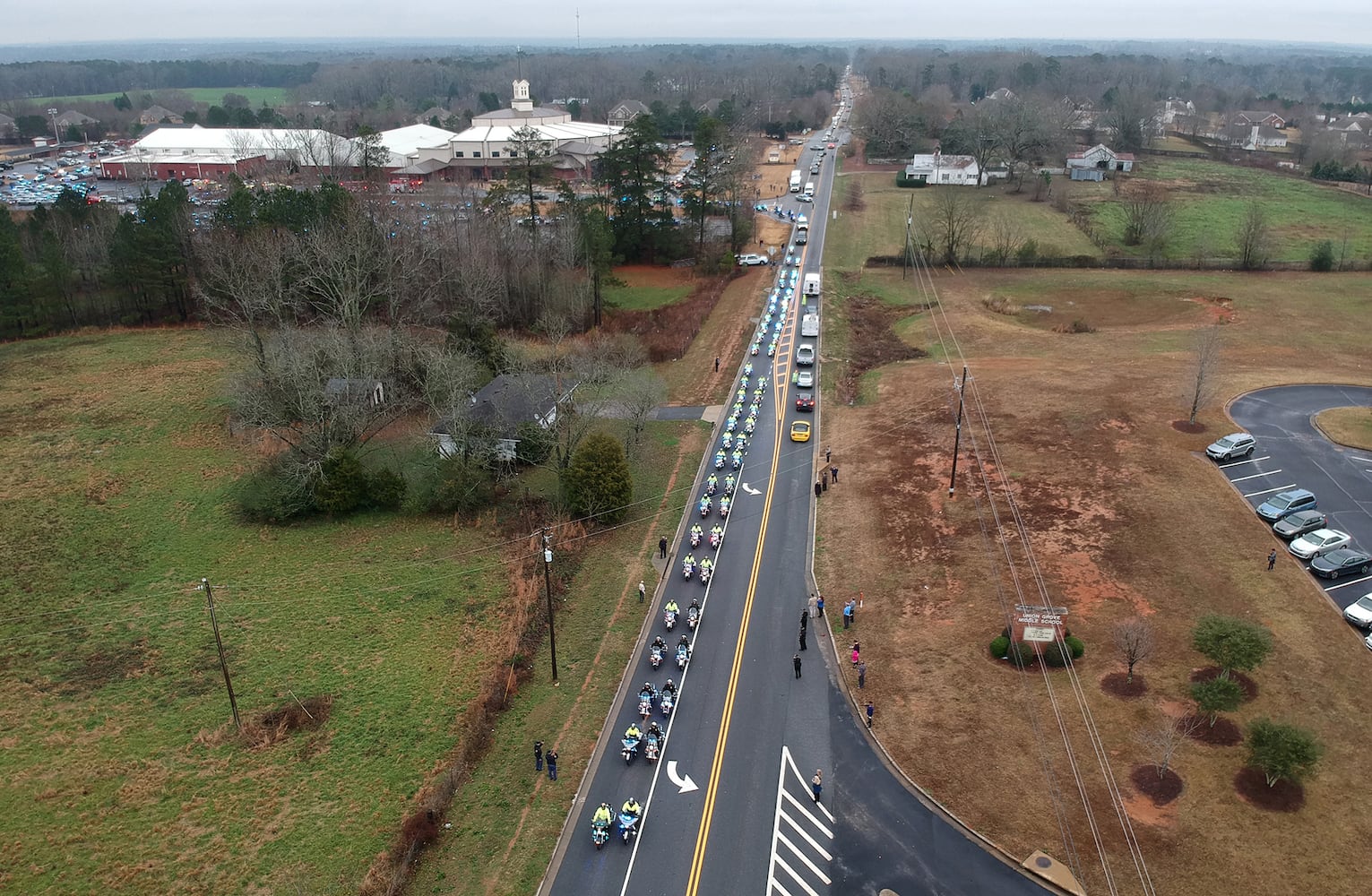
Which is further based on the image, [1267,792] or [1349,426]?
[1349,426]

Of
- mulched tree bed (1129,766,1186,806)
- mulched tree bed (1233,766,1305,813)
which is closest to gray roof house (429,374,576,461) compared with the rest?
mulched tree bed (1129,766,1186,806)

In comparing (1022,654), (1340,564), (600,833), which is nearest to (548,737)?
(600,833)

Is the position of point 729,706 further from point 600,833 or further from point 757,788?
point 600,833

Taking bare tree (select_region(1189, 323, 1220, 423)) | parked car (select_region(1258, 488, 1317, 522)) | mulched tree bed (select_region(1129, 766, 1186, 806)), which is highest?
bare tree (select_region(1189, 323, 1220, 423))

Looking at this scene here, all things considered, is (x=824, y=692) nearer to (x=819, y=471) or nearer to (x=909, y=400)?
(x=819, y=471)

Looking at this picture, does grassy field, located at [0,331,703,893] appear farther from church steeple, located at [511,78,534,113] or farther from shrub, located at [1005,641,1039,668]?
church steeple, located at [511,78,534,113]

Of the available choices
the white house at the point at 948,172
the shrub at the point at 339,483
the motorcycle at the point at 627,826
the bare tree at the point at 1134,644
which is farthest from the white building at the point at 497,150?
the motorcycle at the point at 627,826

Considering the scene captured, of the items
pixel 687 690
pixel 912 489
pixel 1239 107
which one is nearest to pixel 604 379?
pixel 912 489

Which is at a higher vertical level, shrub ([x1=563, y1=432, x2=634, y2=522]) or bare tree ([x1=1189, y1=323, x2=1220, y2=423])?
bare tree ([x1=1189, y1=323, x2=1220, y2=423])
